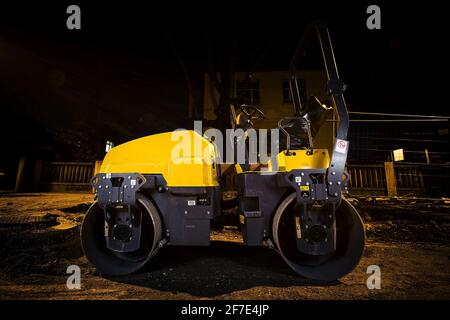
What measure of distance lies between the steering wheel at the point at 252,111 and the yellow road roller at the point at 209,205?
1404 millimetres

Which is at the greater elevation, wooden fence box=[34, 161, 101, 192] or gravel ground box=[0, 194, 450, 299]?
wooden fence box=[34, 161, 101, 192]

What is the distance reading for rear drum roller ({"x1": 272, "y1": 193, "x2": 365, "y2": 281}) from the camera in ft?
7.55

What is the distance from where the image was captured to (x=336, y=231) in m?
2.45

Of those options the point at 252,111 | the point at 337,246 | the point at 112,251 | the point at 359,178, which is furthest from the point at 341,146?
the point at 359,178

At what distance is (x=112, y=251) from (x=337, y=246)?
98.4 inches

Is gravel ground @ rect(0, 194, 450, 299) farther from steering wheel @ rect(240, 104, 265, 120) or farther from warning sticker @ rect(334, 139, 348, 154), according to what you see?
steering wheel @ rect(240, 104, 265, 120)

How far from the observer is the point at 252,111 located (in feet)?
13.2

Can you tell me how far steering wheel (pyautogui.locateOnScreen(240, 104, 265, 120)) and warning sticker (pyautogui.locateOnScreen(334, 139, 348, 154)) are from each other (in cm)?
170

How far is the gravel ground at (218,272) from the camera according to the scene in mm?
2070

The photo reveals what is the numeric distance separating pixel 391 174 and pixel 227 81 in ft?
24.3

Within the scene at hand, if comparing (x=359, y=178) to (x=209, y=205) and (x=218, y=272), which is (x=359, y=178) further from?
(x=209, y=205)

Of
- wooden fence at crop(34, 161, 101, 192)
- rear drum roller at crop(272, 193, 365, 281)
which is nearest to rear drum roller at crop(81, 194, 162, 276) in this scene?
rear drum roller at crop(272, 193, 365, 281)
